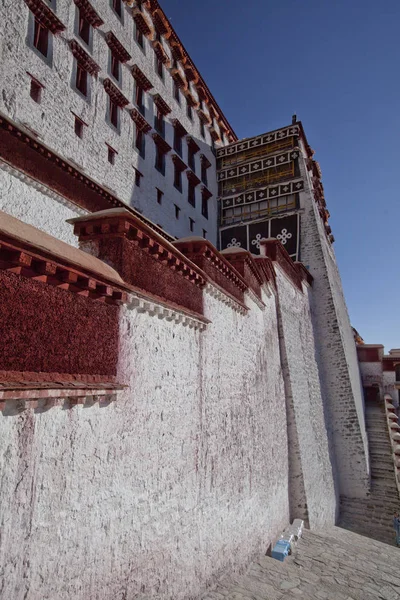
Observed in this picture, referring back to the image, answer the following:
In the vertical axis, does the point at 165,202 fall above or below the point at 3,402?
above

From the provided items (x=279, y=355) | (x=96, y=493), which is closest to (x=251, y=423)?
(x=279, y=355)

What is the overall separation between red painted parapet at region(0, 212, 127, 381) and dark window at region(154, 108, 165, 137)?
1380cm

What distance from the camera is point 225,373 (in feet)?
21.1

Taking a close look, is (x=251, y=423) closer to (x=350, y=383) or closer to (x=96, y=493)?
(x=96, y=493)

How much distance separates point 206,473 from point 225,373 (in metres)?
1.65

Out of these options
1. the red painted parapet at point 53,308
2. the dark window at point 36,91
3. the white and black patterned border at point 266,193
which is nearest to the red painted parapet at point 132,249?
the red painted parapet at point 53,308

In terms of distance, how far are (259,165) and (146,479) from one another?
1721 cm

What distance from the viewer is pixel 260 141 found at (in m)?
18.9

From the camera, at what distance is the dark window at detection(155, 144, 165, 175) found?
51.3ft

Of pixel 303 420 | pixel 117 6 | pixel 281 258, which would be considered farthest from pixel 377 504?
pixel 117 6

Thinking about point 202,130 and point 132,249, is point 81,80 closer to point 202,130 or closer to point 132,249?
point 202,130

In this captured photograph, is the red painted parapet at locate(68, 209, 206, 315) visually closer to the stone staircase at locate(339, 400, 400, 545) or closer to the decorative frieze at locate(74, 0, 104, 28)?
the stone staircase at locate(339, 400, 400, 545)

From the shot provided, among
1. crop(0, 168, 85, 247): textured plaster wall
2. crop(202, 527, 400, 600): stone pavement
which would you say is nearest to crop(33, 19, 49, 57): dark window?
→ crop(0, 168, 85, 247): textured plaster wall

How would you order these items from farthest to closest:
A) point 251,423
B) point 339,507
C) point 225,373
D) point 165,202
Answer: point 165,202 < point 339,507 < point 251,423 < point 225,373
